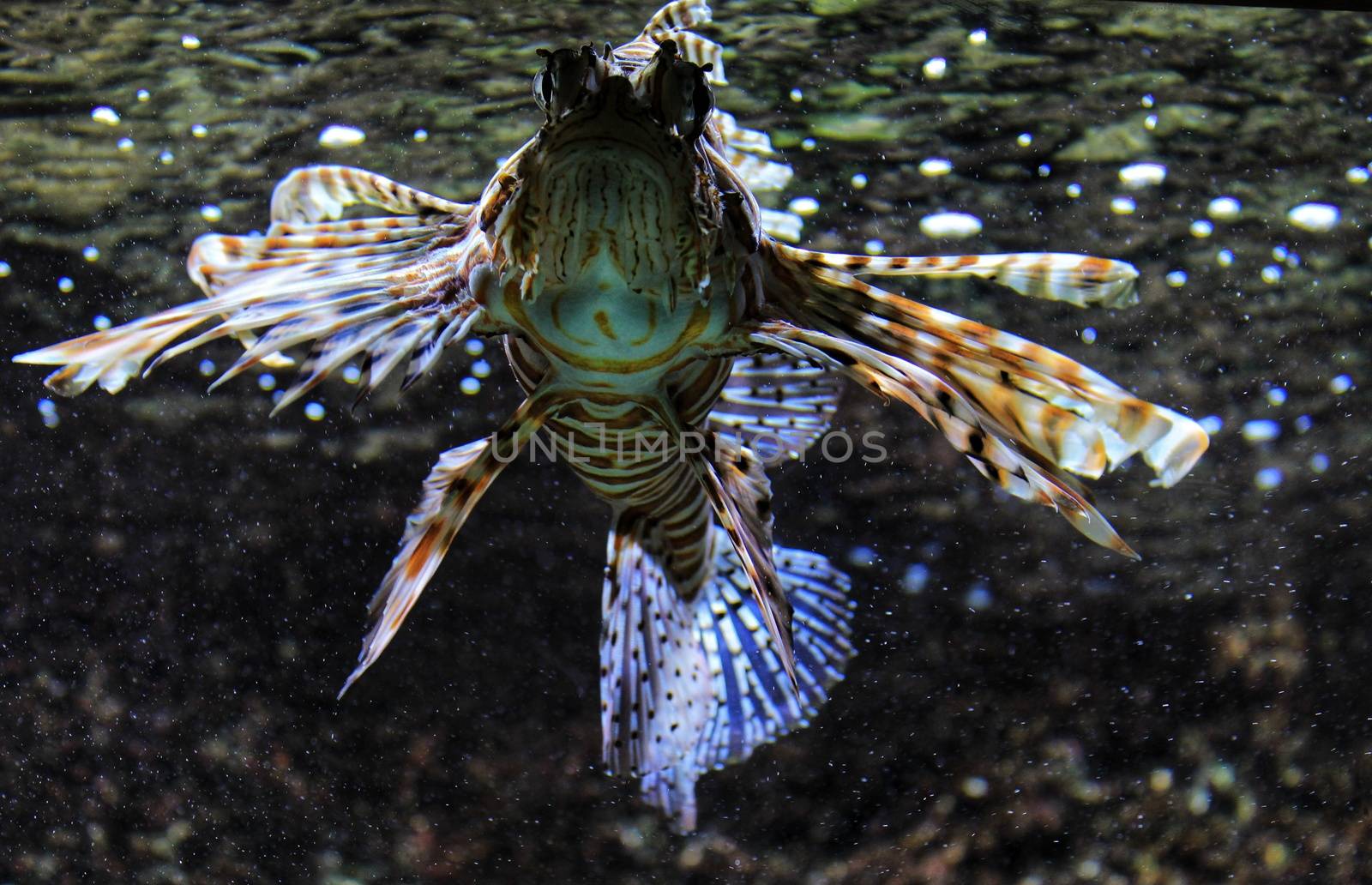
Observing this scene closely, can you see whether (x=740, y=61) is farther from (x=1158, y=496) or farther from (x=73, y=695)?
(x=73, y=695)

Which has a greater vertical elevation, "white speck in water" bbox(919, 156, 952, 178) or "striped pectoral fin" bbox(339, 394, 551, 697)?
"striped pectoral fin" bbox(339, 394, 551, 697)

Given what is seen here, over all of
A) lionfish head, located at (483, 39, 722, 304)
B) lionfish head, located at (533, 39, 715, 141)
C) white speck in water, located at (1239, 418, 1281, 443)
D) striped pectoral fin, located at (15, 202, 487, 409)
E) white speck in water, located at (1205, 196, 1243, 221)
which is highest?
lionfish head, located at (533, 39, 715, 141)

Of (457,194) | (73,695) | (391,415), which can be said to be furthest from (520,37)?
(73,695)

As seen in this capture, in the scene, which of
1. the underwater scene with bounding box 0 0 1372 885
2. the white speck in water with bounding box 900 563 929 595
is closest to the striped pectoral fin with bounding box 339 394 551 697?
the underwater scene with bounding box 0 0 1372 885

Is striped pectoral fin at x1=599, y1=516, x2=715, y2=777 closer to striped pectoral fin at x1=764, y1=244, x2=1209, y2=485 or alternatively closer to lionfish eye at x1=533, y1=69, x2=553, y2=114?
striped pectoral fin at x1=764, y1=244, x2=1209, y2=485

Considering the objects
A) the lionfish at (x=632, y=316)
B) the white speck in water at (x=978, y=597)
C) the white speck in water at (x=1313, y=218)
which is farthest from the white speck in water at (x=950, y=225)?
the lionfish at (x=632, y=316)

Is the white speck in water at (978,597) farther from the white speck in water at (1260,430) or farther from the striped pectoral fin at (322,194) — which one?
the striped pectoral fin at (322,194)

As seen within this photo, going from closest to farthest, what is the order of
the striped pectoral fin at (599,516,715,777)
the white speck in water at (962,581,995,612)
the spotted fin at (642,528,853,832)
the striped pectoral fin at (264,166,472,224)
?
the striped pectoral fin at (264,166,472,224)
the striped pectoral fin at (599,516,715,777)
the spotted fin at (642,528,853,832)
the white speck in water at (962,581,995,612)
